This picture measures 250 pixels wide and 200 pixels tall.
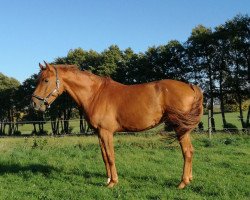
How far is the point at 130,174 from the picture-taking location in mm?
8578

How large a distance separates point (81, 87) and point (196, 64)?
3825cm

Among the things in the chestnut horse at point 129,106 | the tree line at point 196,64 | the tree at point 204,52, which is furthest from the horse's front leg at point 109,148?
the tree at point 204,52

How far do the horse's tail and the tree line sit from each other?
30.4 metres

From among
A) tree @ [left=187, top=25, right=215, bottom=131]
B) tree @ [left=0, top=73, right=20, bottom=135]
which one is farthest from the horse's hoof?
tree @ [left=0, top=73, right=20, bottom=135]

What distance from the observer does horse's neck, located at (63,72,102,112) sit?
784cm

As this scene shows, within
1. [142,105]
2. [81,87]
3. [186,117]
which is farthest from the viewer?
[81,87]

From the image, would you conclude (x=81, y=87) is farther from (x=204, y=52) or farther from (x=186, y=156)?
(x=204, y=52)

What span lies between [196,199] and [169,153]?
18.2 ft

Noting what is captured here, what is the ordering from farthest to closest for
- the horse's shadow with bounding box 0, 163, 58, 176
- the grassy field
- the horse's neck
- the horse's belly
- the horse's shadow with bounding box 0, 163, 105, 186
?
1. the horse's shadow with bounding box 0, 163, 58, 176
2. the horse's shadow with bounding box 0, 163, 105, 186
3. the horse's neck
4. the horse's belly
5. the grassy field

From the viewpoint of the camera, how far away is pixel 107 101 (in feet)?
25.3

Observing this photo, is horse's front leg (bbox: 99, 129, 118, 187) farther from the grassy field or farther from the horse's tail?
the horse's tail

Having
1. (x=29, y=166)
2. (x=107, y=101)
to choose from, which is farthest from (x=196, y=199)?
(x=29, y=166)

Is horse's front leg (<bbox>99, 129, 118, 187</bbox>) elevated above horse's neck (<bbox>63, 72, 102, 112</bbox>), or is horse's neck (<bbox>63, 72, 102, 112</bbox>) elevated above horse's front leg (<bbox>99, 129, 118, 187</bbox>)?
horse's neck (<bbox>63, 72, 102, 112</bbox>)

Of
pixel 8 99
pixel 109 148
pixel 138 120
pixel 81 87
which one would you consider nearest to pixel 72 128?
pixel 8 99
